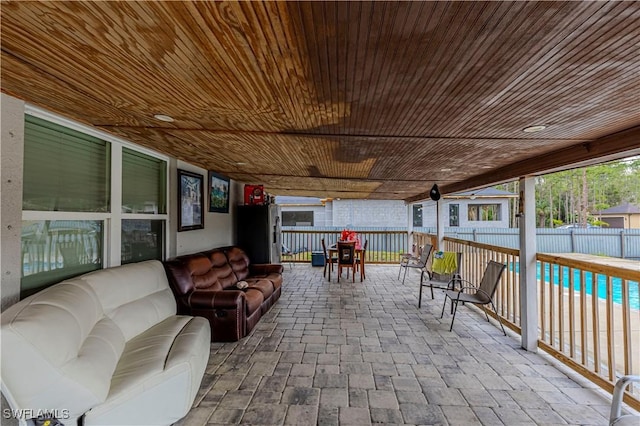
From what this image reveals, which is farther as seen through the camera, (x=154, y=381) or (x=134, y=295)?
(x=134, y=295)

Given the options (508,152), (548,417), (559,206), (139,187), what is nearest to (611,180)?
(559,206)

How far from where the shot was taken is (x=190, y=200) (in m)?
4.25

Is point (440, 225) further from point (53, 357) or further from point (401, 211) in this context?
point (401, 211)

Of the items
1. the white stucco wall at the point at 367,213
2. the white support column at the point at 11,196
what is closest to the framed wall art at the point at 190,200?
the white support column at the point at 11,196

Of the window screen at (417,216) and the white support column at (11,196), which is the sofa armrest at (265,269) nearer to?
the white support column at (11,196)

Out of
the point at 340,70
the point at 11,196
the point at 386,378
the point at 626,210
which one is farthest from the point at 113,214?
the point at 626,210

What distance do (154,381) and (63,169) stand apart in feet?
6.04

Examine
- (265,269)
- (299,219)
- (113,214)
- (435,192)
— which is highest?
(435,192)

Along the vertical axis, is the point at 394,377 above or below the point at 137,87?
below

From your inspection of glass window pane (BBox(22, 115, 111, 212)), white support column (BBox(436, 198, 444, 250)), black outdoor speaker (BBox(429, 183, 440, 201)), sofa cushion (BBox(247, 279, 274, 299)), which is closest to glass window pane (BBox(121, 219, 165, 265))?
glass window pane (BBox(22, 115, 111, 212))

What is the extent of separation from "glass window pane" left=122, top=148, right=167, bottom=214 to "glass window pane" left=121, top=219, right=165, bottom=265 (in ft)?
0.50

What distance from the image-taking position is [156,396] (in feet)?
5.93

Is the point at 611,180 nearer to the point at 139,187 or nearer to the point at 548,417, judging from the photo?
the point at 548,417

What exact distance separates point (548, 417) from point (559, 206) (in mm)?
26709
